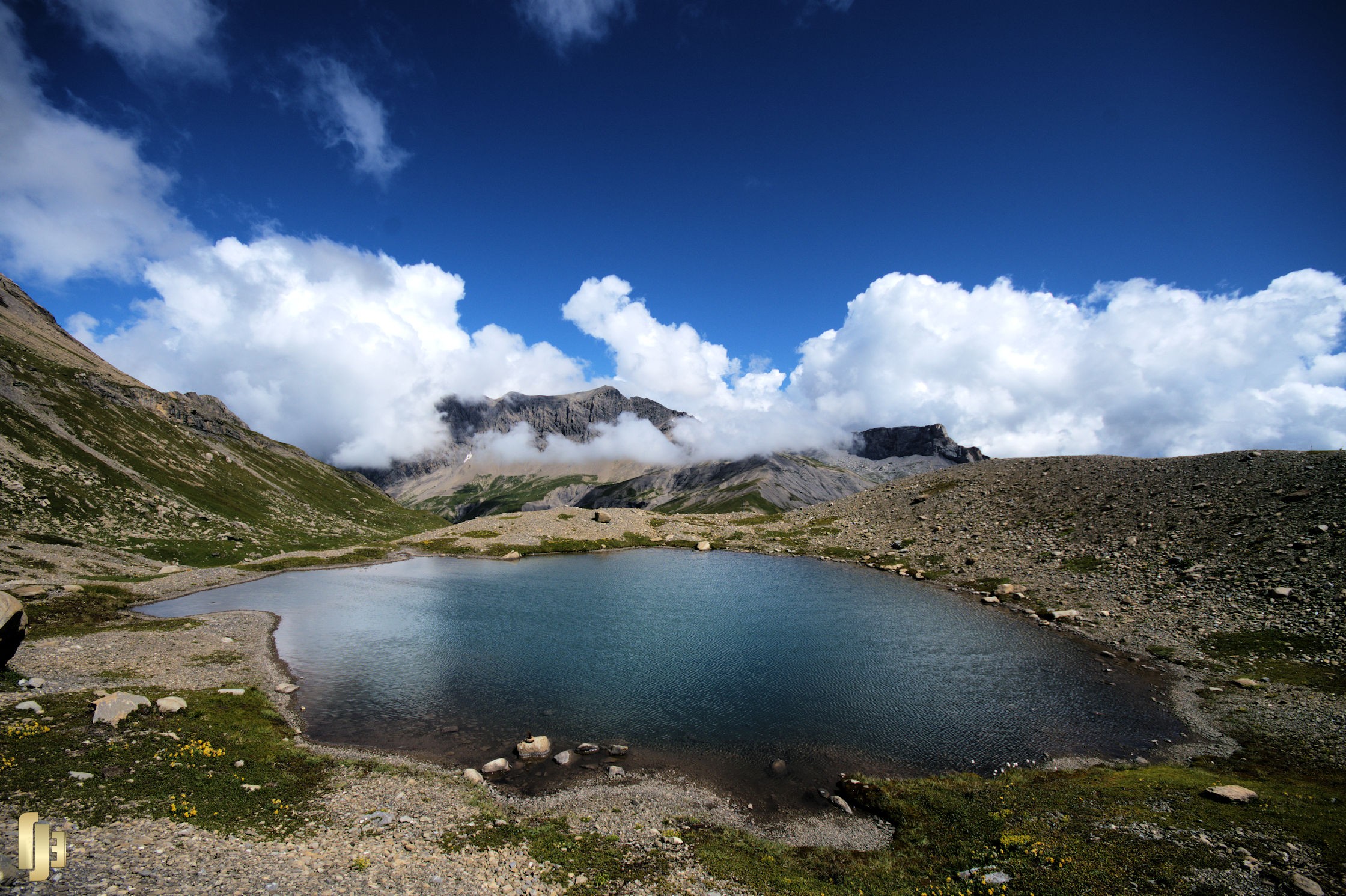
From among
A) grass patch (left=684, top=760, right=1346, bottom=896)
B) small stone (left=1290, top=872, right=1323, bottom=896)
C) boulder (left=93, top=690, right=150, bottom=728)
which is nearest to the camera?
small stone (left=1290, top=872, right=1323, bottom=896)

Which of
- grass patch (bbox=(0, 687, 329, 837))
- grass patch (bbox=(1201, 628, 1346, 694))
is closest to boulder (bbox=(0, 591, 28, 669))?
grass patch (bbox=(0, 687, 329, 837))

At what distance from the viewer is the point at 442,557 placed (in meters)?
114

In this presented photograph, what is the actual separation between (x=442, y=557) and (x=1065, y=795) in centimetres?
11326

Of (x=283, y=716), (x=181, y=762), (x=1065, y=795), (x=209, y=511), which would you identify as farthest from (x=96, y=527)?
(x=1065, y=795)

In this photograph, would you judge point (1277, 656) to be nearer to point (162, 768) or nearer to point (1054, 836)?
point (1054, 836)

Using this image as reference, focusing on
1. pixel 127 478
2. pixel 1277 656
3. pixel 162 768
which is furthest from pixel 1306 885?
pixel 127 478

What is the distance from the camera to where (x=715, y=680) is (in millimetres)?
43562

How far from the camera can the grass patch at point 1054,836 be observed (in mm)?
18656

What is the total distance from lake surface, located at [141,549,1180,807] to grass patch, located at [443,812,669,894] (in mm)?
5002

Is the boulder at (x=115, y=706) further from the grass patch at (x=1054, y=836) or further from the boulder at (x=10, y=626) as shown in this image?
the grass patch at (x=1054, y=836)

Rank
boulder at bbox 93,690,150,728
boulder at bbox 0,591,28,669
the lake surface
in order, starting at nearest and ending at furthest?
1. boulder at bbox 93,690,150,728
2. boulder at bbox 0,591,28,669
3. the lake surface

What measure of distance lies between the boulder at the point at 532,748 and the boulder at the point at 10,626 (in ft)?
103

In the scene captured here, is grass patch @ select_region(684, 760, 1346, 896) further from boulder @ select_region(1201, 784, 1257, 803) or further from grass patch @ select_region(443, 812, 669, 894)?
grass patch @ select_region(443, 812, 669, 894)

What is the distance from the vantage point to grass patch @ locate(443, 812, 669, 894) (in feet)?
65.6
